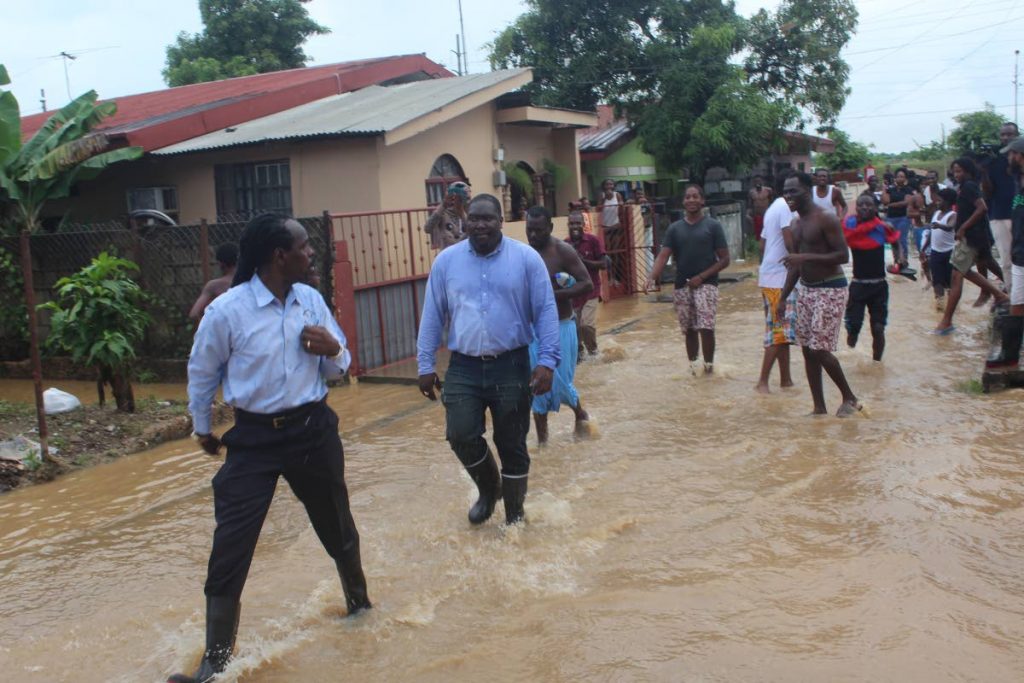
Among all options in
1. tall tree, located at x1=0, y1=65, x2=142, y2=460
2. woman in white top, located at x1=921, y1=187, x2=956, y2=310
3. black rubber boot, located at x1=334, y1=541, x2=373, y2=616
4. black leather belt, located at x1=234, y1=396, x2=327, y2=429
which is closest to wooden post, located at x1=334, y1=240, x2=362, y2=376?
tall tree, located at x1=0, y1=65, x2=142, y2=460

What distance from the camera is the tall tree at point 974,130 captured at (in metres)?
39.3

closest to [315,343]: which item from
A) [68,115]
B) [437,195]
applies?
[437,195]

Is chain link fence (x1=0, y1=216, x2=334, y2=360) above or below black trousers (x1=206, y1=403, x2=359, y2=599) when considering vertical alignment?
above

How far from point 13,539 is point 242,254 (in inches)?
131

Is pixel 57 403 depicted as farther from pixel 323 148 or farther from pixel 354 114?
pixel 354 114

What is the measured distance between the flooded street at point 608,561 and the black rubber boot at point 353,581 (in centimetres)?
8

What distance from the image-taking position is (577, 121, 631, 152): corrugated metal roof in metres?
25.1

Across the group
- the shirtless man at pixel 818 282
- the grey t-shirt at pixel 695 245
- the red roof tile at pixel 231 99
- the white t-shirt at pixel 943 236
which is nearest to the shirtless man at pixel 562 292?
the shirtless man at pixel 818 282

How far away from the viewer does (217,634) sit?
3980 millimetres

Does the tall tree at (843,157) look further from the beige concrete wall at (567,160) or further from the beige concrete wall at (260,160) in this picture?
the beige concrete wall at (260,160)

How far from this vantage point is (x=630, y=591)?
15.7ft

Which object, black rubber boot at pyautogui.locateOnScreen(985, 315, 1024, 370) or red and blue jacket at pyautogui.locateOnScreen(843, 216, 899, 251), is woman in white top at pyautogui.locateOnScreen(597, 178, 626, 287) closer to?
red and blue jacket at pyautogui.locateOnScreen(843, 216, 899, 251)

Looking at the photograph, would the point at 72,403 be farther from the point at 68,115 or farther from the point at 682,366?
the point at 68,115

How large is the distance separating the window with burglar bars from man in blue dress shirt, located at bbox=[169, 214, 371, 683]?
34.6ft
